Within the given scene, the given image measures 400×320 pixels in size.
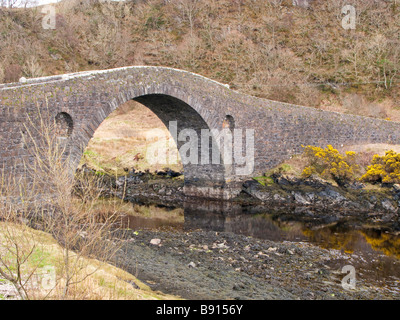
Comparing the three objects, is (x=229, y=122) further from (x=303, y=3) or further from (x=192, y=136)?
(x=303, y=3)

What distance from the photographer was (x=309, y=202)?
19.6m

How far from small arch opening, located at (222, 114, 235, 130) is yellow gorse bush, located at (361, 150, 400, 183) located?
303 inches

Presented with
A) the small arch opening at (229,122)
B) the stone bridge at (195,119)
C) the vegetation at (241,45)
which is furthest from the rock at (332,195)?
the vegetation at (241,45)

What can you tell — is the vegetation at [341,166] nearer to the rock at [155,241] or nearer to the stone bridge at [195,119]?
the stone bridge at [195,119]

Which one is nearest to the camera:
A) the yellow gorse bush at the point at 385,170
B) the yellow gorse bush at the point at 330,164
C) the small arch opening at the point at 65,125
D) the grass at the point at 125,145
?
the small arch opening at the point at 65,125

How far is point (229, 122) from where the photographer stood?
20.6 metres

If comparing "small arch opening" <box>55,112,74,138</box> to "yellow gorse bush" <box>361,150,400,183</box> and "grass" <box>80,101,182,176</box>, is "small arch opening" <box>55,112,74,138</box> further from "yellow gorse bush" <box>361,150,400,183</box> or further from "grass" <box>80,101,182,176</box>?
"yellow gorse bush" <box>361,150,400,183</box>

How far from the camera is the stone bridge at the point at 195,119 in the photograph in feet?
38.0

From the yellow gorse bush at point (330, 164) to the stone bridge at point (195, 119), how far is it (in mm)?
1390

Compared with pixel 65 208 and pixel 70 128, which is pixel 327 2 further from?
pixel 65 208

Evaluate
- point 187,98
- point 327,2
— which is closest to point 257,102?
point 187,98

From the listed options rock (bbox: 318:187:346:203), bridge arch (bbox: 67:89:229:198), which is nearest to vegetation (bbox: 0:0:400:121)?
bridge arch (bbox: 67:89:229:198)

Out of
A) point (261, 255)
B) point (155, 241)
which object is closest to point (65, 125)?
→ point (155, 241)

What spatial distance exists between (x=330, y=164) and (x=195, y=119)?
8.15m
